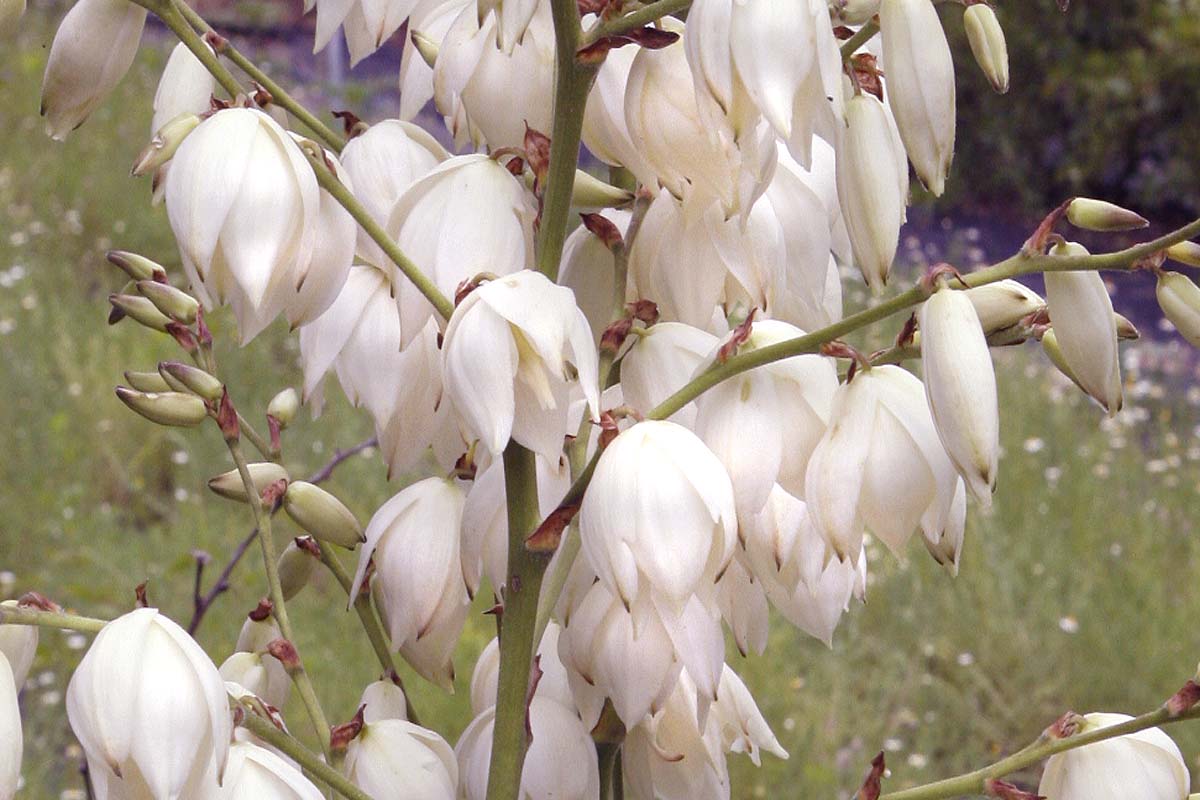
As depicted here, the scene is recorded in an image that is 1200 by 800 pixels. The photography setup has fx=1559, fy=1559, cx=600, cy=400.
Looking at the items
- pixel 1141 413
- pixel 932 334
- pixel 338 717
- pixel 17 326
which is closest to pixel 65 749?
pixel 338 717

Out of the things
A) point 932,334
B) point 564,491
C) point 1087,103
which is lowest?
point 1087,103

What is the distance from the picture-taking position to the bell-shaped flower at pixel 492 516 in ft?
1.89

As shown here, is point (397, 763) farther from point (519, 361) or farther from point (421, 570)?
point (519, 361)

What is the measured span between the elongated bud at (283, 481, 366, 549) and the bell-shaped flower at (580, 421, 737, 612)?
0.51 ft

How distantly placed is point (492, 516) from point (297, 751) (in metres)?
0.11

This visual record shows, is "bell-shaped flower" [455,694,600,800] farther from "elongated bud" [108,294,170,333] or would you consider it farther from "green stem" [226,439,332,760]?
"elongated bud" [108,294,170,333]

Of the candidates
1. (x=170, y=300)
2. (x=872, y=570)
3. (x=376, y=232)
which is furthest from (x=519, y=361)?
(x=872, y=570)

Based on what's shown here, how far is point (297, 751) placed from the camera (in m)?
0.52

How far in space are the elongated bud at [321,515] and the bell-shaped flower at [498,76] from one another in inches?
6.0

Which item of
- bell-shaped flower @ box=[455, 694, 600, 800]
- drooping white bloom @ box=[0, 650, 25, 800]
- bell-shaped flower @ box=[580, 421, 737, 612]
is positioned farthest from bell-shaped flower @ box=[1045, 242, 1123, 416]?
drooping white bloom @ box=[0, 650, 25, 800]

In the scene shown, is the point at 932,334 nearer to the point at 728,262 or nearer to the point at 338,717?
the point at 728,262

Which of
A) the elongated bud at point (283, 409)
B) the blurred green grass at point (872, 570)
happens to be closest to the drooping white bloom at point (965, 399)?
the elongated bud at point (283, 409)

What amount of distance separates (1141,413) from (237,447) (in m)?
2.59

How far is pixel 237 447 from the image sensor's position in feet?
2.00
